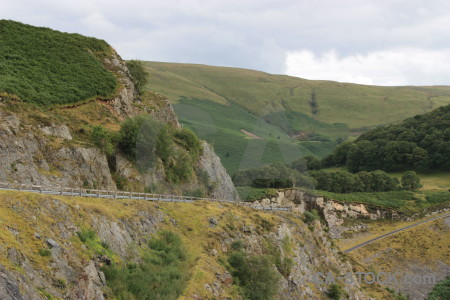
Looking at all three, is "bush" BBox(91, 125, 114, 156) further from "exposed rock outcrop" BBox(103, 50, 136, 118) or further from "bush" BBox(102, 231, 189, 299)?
"bush" BBox(102, 231, 189, 299)

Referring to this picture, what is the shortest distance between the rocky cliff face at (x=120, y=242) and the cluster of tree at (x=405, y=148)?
330 feet

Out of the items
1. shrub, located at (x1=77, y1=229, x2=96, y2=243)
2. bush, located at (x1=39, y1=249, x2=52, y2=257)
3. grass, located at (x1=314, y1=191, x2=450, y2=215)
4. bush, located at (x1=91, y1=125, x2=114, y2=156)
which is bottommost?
grass, located at (x1=314, y1=191, x2=450, y2=215)

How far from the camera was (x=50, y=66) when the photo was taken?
70375 millimetres

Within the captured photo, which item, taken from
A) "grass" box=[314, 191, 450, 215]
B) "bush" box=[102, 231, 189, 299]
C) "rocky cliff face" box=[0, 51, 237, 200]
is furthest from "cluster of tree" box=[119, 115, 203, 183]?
"grass" box=[314, 191, 450, 215]

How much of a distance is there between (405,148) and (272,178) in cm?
6951

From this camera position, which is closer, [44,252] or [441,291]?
[44,252]

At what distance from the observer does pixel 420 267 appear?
83.6 meters

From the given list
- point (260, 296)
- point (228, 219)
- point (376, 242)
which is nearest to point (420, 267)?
Answer: point (376, 242)

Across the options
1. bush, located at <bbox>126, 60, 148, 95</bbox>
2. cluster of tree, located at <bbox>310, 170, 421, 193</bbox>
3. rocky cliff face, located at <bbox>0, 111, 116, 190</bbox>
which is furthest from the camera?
cluster of tree, located at <bbox>310, 170, 421, 193</bbox>

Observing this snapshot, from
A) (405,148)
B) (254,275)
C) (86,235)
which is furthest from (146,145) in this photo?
(405,148)

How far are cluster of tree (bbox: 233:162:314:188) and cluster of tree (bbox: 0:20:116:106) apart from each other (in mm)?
45700

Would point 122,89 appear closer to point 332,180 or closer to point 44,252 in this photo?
point 44,252

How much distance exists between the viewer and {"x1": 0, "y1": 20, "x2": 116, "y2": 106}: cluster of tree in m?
59.2

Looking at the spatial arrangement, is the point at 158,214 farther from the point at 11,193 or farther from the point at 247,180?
the point at 247,180
